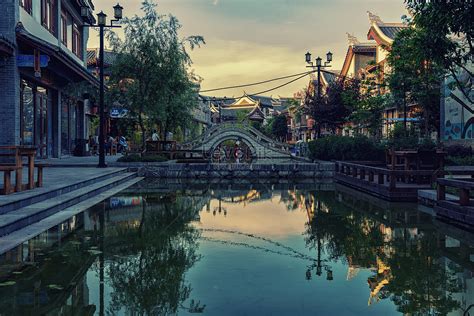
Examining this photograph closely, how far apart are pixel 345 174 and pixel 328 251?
1262cm

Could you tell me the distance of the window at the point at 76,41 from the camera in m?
28.0

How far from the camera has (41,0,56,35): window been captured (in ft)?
68.4

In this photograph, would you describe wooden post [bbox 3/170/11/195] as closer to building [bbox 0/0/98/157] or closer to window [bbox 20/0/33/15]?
building [bbox 0/0/98/157]

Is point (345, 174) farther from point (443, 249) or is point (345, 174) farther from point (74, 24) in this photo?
point (74, 24)

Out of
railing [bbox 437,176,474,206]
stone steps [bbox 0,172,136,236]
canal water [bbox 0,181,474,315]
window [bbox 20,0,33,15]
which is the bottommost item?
canal water [bbox 0,181,474,315]

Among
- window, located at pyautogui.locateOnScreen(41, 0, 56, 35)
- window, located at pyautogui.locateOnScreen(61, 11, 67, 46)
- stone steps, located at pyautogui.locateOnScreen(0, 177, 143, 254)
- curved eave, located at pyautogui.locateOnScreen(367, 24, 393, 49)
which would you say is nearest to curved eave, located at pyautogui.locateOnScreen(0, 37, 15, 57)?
window, located at pyautogui.locateOnScreen(41, 0, 56, 35)

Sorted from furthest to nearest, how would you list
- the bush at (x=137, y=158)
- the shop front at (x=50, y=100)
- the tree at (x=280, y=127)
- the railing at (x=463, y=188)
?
the tree at (x=280, y=127) < the bush at (x=137, y=158) < the shop front at (x=50, y=100) < the railing at (x=463, y=188)

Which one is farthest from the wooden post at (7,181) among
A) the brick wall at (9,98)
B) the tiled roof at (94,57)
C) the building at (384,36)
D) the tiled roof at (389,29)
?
the tiled roof at (389,29)

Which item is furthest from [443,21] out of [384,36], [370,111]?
[384,36]

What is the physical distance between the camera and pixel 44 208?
8.94 m

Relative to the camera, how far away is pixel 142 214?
1002cm

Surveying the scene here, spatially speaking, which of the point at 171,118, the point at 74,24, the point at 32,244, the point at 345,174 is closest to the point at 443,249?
the point at 32,244

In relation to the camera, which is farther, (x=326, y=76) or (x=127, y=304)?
(x=326, y=76)

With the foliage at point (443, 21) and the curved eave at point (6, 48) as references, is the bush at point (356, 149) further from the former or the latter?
the curved eave at point (6, 48)
